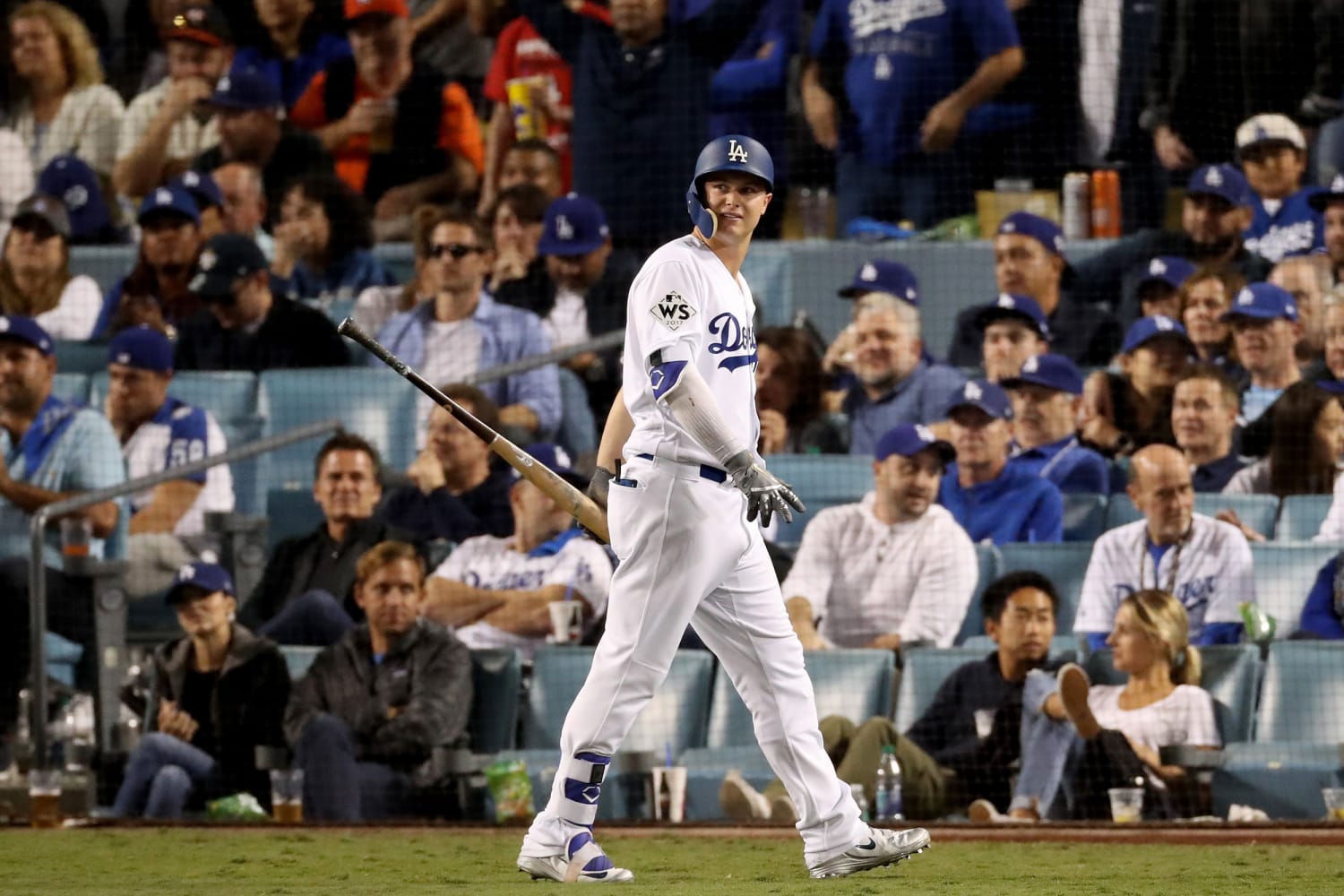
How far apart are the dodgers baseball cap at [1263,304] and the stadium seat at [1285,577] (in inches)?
44.3

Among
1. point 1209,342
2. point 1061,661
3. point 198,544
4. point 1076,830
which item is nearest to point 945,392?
point 1209,342

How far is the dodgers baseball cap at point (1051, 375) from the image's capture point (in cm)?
816

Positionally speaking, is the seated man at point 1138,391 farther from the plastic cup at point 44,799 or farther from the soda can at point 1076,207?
the plastic cup at point 44,799

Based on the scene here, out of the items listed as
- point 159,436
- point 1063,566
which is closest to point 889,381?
point 1063,566

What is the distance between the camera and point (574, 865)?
458 centimetres

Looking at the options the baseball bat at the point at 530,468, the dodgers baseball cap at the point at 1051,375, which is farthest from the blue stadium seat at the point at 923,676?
the baseball bat at the point at 530,468

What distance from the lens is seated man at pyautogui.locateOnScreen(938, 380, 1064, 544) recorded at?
7922mm

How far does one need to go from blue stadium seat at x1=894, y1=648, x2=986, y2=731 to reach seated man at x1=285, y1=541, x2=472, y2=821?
153 cm

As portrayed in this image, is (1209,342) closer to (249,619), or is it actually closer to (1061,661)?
(1061,661)

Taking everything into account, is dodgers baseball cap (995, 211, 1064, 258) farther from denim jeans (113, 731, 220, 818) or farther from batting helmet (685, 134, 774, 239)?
batting helmet (685, 134, 774, 239)

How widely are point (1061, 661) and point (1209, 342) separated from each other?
Result: 190cm

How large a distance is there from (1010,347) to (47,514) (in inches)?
152

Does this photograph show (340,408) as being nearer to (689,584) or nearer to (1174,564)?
(1174,564)

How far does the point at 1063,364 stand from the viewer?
821 cm
